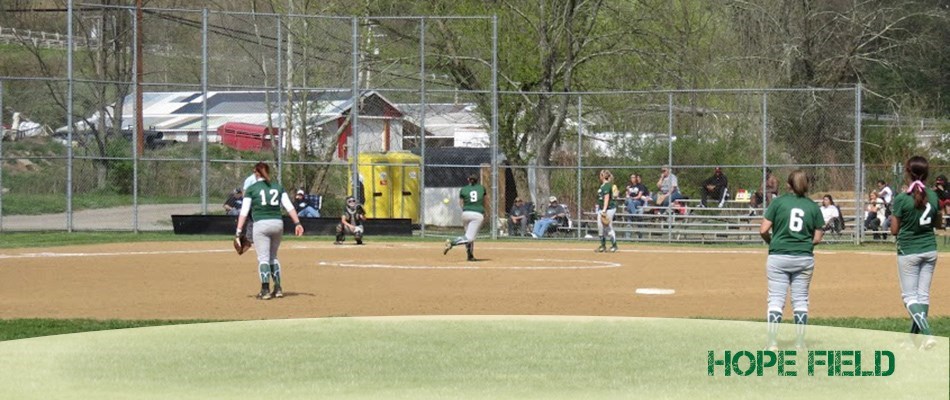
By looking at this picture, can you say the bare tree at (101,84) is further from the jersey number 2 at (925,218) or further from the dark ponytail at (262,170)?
the jersey number 2 at (925,218)

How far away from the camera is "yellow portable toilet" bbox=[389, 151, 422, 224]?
37.4 metres

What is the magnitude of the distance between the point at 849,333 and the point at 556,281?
845 cm

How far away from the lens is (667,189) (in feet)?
110

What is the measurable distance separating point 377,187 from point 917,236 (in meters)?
25.8

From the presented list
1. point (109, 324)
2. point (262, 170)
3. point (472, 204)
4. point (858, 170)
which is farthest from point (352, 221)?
point (109, 324)

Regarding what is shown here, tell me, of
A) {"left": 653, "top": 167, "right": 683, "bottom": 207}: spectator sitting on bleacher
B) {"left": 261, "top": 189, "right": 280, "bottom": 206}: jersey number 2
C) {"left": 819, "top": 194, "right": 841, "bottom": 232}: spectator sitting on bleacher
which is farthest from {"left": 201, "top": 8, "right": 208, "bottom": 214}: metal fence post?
{"left": 261, "top": 189, "right": 280, "bottom": 206}: jersey number 2

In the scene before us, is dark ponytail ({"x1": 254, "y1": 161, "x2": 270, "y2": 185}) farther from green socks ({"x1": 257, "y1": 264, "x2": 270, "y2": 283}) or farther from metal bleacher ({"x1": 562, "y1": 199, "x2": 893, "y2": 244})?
metal bleacher ({"x1": 562, "y1": 199, "x2": 893, "y2": 244})

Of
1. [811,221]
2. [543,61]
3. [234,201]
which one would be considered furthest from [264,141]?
[811,221]

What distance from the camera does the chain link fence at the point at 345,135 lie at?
34.6 metres

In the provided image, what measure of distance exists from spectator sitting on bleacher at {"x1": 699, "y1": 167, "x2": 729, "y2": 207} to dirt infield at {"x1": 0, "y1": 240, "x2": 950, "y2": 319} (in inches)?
163

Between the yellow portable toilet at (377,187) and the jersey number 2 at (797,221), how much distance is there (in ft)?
83.6

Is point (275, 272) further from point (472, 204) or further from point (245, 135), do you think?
point (245, 135)

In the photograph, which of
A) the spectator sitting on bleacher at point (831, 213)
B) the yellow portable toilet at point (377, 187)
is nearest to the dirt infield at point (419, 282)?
the spectator sitting on bleacher at point (831, 213)

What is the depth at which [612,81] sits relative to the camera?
40.6 metres
